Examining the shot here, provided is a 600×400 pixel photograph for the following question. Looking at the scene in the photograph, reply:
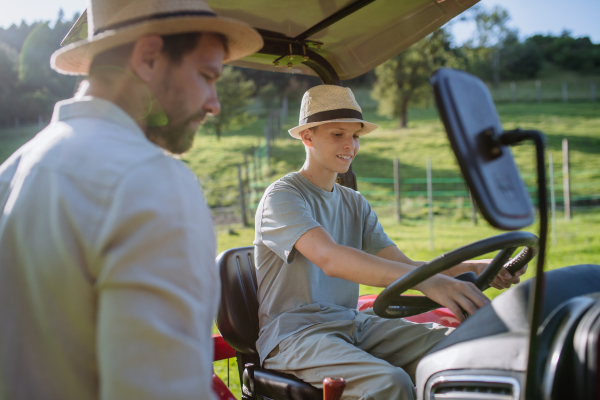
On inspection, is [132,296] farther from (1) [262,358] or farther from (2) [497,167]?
(1) [262,358]

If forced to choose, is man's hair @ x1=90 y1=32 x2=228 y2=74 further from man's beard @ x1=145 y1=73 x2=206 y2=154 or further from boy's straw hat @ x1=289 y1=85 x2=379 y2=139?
boy's straw hat @ x1=289 y1=85 x2=379 y2=139

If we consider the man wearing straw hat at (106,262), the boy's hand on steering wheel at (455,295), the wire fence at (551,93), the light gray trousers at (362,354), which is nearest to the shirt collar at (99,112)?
the man wearing straw hat at (106,262)

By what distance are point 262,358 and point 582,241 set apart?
26.5ft

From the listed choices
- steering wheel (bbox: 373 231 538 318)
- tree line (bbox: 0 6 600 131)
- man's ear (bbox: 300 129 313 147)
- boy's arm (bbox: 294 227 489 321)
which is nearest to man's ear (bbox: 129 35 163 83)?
steering wheel (bbox: 373 231 538 318)

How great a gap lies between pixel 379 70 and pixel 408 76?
209 centimetres

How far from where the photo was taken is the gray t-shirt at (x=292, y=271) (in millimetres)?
1874

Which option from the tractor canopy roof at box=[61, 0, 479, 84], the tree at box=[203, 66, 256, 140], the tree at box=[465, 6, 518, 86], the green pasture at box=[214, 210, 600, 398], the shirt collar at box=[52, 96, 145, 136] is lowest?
the green pasture at box=[214, 210, 600, 398]

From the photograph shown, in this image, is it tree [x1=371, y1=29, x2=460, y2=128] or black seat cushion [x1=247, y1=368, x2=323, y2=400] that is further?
tree [x1=371, y1=29, x2=460, y2=128]

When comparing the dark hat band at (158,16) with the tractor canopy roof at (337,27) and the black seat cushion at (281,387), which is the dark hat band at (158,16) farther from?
the black seat cushion at (281,387)

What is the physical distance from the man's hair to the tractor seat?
1.17 metres

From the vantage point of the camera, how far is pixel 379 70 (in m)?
28.8

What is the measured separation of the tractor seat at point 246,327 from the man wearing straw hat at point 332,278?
0.05 metres

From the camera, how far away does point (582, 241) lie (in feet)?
26.9

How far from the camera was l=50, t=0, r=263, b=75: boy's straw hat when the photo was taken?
0.91 metres
